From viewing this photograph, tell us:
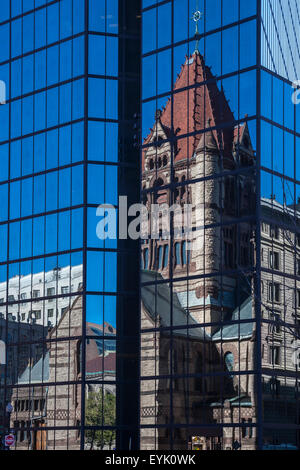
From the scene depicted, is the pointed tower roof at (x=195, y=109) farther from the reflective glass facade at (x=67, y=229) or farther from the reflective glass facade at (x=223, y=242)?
the reflective glass facade at (x=67, y=229)

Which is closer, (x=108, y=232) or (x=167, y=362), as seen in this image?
(x=167, y=362)

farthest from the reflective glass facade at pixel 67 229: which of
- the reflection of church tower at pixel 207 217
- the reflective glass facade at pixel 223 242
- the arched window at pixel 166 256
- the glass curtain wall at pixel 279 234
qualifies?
the glass curtain wall at pixel 279 234

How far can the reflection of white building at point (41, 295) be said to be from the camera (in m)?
58.4

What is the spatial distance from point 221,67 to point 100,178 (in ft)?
39.5

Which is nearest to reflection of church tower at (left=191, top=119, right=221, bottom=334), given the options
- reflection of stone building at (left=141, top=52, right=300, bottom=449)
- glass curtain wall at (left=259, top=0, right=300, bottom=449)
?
reflection of stone building at (left=141, top=52, right=300, bottom=449)

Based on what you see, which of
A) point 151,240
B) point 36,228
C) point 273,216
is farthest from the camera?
point 36,228

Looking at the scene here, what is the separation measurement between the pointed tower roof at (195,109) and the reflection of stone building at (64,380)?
42.8 feet

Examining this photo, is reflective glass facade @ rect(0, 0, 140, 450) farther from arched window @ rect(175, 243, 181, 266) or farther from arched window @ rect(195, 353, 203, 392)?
arched window @ rect(195, 353, 203, 392)

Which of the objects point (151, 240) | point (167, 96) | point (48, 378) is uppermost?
point (167, 96)

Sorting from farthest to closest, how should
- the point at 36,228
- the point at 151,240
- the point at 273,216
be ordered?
the point at 36,228, the point at 151,240, the point at 273,216

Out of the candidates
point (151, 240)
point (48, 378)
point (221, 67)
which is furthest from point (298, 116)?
point (48, 378)

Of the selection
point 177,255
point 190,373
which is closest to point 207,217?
point 177,255

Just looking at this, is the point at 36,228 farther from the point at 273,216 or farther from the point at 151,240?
the point at 273,216

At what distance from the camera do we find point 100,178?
59.4m
